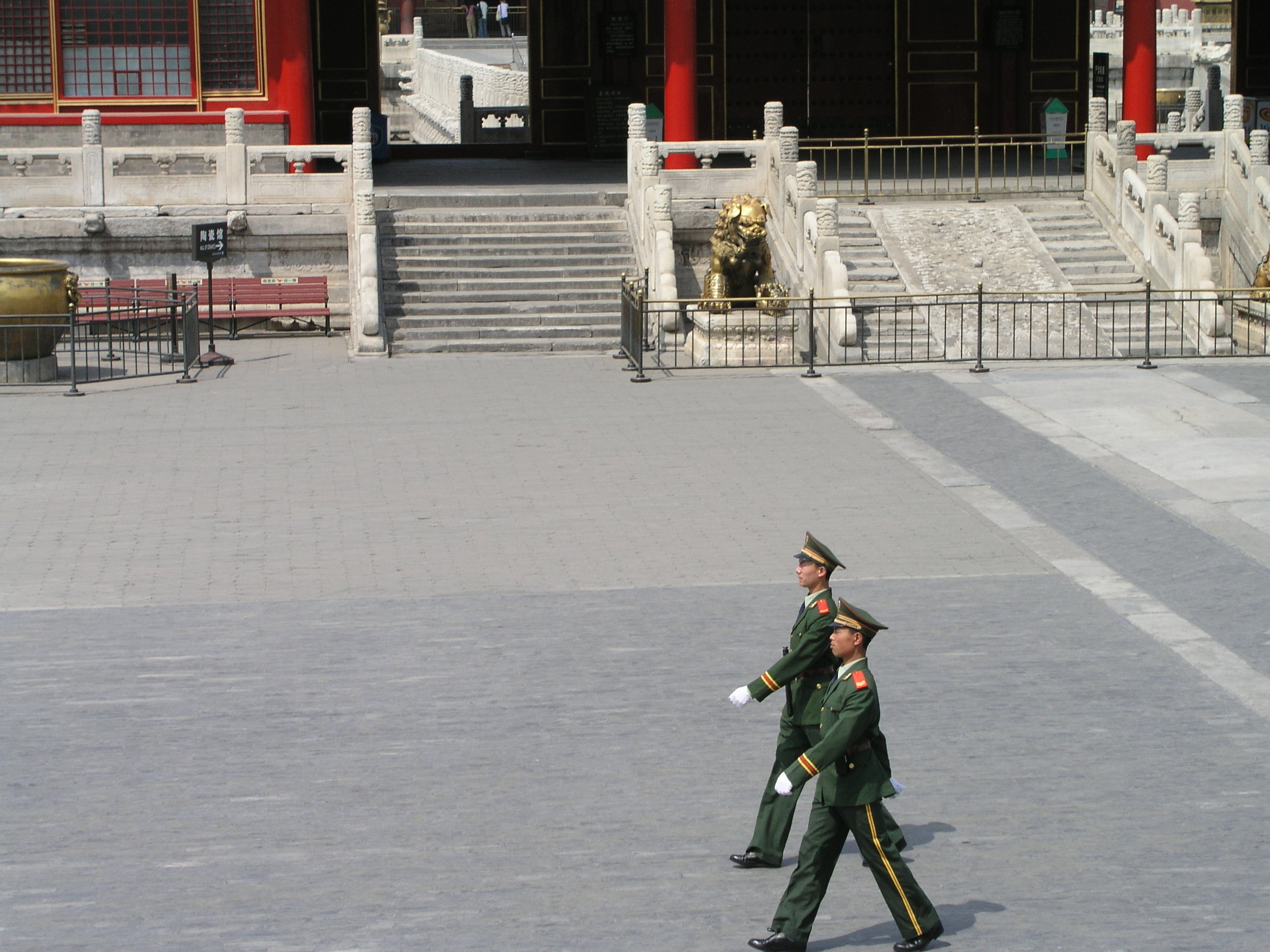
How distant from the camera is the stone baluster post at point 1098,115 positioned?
23.8m

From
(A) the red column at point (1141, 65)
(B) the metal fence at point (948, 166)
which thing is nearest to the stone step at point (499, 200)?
(B) the metal fence at point (948, 166)

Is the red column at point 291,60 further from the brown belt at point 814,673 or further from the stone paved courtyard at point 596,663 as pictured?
the brown belt at point 814,673

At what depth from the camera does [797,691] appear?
7.56m

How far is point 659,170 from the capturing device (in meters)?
22.4

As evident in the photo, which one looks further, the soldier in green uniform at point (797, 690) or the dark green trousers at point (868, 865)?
the soldier in green uniform at point (797, 690)

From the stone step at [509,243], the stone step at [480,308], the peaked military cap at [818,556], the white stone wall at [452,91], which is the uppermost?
the white stone wall at [452,91]

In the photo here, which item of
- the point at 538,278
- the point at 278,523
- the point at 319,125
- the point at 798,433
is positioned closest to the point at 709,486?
the point at 798,433

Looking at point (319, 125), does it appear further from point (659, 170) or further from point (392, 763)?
point (392, 763)

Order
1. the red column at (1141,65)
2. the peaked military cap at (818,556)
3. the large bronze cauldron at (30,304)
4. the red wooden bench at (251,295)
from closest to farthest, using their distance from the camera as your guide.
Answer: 1. the peaked military cap at (818,556)
2. the large bronze cauldron at (30,304)
3. the red wooden bench at (251,295)
4. the red column at (1141,65)

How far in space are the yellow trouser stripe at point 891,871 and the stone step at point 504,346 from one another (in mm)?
14438

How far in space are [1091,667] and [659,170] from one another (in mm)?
13490

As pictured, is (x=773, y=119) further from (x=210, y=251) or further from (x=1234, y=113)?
(x=210, y=251)

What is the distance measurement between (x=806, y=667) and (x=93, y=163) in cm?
1720

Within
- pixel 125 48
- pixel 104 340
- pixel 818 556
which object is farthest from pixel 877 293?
pixel 818 556
